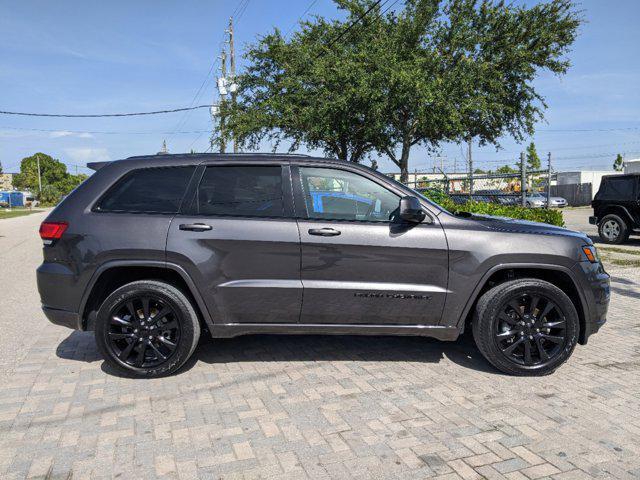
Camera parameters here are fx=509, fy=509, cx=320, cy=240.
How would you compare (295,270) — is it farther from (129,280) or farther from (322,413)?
(129,280)

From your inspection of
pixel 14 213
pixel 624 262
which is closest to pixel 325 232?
pixel 624 262

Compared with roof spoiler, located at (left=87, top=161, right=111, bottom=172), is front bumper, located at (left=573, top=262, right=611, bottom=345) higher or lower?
lower

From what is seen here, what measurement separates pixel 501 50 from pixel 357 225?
1692 centimetres

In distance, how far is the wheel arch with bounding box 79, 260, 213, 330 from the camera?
408cm

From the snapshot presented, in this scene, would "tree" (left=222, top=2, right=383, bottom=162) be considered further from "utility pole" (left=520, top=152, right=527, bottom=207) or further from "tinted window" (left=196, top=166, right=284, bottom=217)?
"tinted window" (left=196, top=166, right=284, bottom=217)

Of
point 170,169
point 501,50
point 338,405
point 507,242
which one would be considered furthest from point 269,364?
point 501,50

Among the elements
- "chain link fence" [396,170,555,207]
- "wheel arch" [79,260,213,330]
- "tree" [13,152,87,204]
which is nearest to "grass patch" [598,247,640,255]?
"chain link fence" [396,170,555,207]

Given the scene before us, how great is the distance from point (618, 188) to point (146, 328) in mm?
13324

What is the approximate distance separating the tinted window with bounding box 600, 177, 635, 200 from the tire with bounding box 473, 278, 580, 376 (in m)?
10.9

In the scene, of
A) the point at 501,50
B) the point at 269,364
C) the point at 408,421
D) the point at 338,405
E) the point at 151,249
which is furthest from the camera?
the point at 501,50

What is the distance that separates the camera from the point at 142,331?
4148 mm

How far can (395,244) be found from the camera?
13.4ft

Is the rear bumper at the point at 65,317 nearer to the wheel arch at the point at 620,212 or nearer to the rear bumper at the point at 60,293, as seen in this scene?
the rear bumper at the point at 60,293

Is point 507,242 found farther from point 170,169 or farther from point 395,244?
point 170,169
